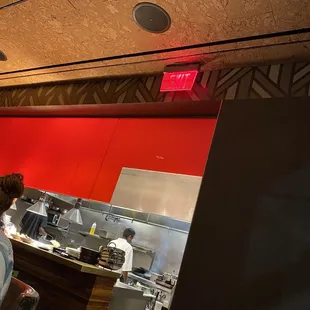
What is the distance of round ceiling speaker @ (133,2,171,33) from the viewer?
Answer: 5.69 feet

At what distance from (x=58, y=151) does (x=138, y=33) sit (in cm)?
148

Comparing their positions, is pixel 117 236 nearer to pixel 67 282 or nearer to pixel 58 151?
pixel 67 282

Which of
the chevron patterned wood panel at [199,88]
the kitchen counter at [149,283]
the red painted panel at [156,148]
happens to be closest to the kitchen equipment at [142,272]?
the kitchen counter at [149,283]

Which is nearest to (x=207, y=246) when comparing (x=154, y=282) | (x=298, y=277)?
(x=298, y=277)

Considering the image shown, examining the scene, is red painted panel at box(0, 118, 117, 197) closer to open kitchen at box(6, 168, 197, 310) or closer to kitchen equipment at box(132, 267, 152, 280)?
open kitchen at box(6, 168, 197, 310)

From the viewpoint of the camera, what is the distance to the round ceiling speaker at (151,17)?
1.73 metres

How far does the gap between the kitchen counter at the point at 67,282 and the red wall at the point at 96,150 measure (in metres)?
0.67

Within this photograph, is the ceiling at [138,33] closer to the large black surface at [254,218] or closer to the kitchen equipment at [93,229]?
the large black surface at [254,218]

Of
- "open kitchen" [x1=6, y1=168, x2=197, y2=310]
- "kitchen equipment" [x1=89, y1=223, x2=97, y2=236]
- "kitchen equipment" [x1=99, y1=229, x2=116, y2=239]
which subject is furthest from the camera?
"kitchen equipment" [x1=89, y1=223, x2=97, y2=236]

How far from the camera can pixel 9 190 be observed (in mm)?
1839

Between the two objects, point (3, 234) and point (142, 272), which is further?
point (142, 272)

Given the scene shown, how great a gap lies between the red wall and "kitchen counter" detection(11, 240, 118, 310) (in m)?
0.67

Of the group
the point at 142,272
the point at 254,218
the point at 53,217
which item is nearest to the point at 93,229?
the point at 53,217

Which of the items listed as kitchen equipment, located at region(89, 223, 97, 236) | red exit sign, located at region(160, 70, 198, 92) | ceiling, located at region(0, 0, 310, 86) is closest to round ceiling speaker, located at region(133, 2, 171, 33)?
ceiling, located at region(0, 0, 310, 86)
